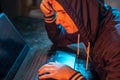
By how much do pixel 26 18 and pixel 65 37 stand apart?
0.58 meters

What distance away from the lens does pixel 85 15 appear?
2.74ft

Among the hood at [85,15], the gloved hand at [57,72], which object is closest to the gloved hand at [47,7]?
the hood at [85,15]

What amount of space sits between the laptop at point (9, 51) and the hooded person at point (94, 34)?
4.8 inches

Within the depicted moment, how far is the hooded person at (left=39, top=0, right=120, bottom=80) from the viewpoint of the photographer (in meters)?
0.75

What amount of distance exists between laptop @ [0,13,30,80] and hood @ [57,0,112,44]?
8.6 inches

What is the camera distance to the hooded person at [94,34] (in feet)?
2.47

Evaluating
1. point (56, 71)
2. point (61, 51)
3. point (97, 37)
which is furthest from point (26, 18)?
point (56, 71)

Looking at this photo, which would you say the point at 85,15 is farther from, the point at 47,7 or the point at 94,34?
the point at 47,7

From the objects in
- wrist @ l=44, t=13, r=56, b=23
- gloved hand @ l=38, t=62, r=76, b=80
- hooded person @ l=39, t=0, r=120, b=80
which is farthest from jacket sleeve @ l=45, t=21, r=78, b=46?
gloved hand @ l=38, t=62, r=76, b=80

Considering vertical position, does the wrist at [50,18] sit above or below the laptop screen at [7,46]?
below

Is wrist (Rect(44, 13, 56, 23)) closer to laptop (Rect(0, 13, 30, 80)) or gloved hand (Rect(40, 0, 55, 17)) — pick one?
gloved hand (Rect(40, 0, 55, 17))

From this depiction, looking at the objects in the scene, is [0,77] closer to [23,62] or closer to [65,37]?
[23,62]

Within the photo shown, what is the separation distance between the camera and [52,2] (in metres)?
0.91

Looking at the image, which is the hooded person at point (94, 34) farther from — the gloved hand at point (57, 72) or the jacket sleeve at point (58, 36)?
the jacket sleeve at point (58, 36)
